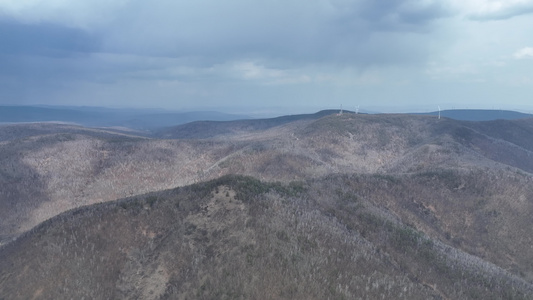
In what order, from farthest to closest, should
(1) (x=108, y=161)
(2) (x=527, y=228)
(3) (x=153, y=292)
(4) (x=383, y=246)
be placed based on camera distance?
(1) (x=108, y=161), (2) (x=527, y=228), (4) (x=383, y=246), (3) (x=153, y=292)

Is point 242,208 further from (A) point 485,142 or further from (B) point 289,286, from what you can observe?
(A) point 485,142

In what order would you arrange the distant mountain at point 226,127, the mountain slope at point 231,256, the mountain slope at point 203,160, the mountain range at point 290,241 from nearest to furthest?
the mountain slope at point 231,256 → the mountain range at point 290,241 → the mountain slope at point 203,160 → the distant mountain at point 226,127

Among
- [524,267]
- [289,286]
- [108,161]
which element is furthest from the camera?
[108,161]

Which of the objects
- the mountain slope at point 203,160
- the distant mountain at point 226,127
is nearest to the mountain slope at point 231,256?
the mountain slope at point 203,160

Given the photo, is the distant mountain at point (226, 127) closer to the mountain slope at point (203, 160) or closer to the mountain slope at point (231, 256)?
the mountain slope at point (203, 160)

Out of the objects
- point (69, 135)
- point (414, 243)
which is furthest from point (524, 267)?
point (69, 135)

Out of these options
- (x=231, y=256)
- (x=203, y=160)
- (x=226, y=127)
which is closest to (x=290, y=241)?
(x=231, y=256)

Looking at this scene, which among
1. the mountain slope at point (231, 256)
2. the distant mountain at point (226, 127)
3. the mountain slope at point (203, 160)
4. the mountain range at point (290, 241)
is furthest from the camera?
the distant mountain at point (226, 127)

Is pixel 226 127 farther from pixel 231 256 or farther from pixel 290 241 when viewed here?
pixel 231 256

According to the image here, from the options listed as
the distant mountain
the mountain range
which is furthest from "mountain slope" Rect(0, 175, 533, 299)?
the distant mountain

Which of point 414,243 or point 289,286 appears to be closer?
point 289,286

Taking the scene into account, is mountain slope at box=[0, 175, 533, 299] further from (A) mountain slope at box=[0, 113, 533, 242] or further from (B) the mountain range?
(A) mountain slope at box=[0, 113, 533, 242]
